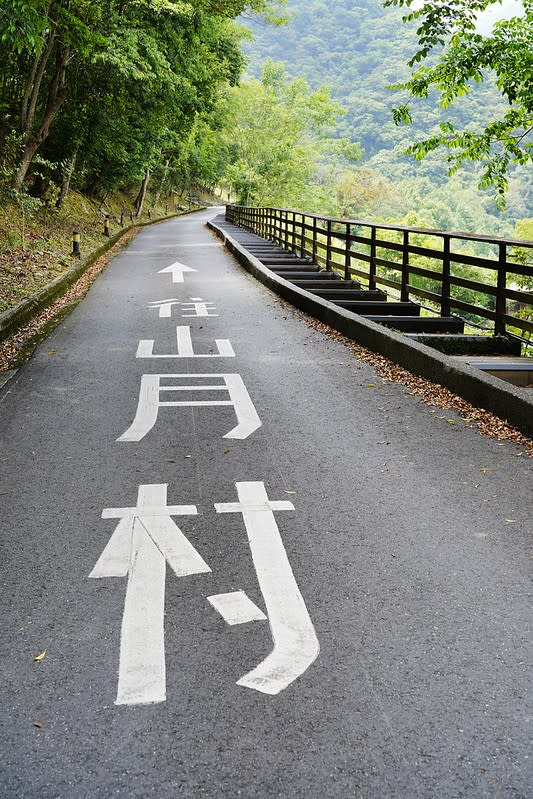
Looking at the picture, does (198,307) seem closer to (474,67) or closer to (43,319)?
(43,319)

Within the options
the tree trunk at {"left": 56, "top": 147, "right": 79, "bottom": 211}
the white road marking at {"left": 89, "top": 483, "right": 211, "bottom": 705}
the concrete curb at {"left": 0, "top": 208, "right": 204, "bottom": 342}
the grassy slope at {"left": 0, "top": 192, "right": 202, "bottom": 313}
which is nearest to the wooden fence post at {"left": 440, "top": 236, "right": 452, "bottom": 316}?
the concrete curb at {"left": 0, "top": 208, "right": 204, "bottom": 342}

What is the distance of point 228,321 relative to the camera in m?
12.1

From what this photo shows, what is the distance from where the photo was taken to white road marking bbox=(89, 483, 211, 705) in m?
2.85

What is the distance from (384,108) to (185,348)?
124 m

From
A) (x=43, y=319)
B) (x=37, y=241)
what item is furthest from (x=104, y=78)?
(x=43, y=319)

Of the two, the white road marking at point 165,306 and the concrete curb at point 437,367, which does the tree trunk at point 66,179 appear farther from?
the concrete curb at point 437,367

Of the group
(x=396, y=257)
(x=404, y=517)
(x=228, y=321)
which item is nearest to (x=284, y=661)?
(x=404, y=517)

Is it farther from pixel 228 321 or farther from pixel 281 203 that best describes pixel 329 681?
pixel 281 203

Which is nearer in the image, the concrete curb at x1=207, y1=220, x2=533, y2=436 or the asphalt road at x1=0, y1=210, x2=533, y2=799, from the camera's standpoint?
the asphalt road at x1=0, y1=210, x2=533, y2=799

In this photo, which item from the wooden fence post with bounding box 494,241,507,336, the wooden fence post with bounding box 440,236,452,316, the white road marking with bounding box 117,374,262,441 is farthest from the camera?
the wooden fence post with bounding box 440,236,452,316

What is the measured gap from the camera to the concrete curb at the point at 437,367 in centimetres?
618

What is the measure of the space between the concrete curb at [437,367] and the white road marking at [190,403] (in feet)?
6.07

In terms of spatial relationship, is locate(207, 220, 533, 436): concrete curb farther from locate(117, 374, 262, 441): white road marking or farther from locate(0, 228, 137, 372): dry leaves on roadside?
locate(0, 228, 137, 372): dry leaves on roadside

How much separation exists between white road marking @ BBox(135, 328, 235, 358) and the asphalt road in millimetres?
2265
